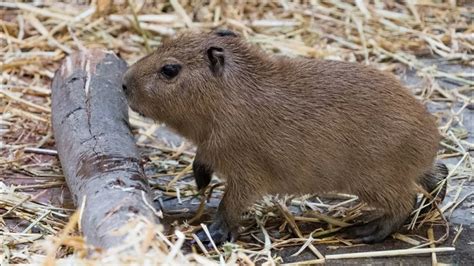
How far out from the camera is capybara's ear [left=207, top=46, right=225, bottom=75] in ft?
18.8

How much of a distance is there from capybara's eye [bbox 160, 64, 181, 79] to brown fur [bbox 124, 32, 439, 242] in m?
0.03

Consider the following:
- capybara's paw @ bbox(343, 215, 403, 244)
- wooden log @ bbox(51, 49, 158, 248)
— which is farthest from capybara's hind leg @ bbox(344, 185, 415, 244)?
wooden log @ bbox(51, 49, 158, 248)

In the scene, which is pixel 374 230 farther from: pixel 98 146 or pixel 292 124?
pixel 98 146

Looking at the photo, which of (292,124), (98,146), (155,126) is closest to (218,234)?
(292,124)

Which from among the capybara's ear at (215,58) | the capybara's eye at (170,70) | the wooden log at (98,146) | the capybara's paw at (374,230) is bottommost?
the capybara's paw at (374,230)

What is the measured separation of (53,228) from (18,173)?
98 centimetres

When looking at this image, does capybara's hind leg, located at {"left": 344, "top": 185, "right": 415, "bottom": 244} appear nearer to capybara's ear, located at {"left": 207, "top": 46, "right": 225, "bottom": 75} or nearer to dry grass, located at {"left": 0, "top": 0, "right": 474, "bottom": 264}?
dry grass, located at {"left": 0, "top": 0, "right": 474, "bottom": 264}

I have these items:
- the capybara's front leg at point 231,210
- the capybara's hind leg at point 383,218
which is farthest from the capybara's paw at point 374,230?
the capybara's front leg at point 231,210

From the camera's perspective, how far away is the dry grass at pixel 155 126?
18.5 ft

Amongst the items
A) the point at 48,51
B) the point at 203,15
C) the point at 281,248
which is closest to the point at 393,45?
the point at 203,15

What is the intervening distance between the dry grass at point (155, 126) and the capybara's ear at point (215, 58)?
0.91 m

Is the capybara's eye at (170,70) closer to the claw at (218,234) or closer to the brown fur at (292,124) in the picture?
the brown fur at (292,124)

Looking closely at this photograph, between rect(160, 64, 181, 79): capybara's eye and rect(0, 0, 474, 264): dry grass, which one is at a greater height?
rect(160, 64, 181, 79): capybara's eye

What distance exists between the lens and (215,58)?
18.8ft
